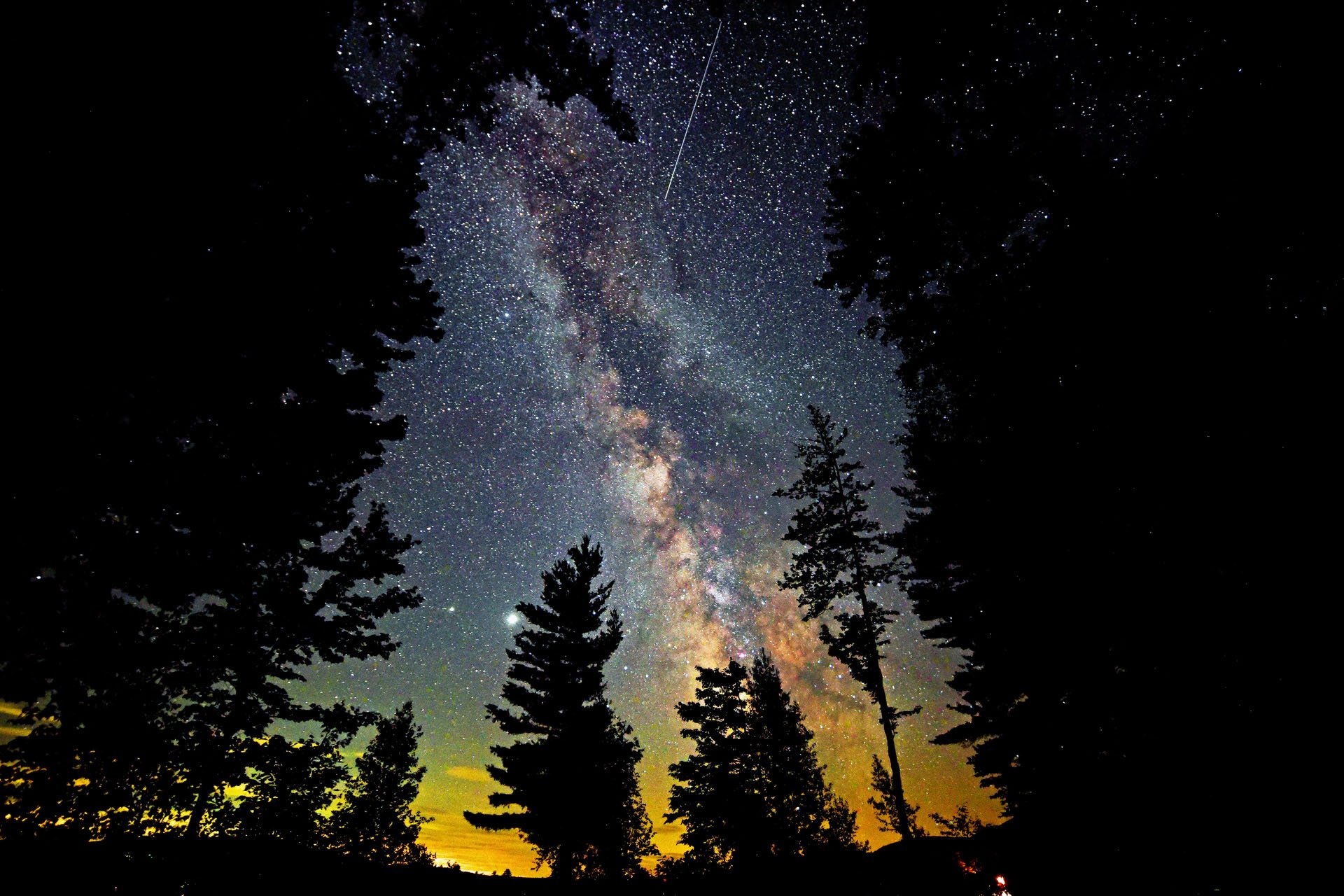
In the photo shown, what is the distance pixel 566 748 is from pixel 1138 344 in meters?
20.6

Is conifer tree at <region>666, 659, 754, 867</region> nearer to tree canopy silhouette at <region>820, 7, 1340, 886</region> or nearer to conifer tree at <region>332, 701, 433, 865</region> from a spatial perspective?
conifer tree at <region>332, 701, 433, 865</region>

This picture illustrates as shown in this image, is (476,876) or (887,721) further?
(887,721)

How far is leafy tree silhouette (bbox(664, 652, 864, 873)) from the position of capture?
2269 cm

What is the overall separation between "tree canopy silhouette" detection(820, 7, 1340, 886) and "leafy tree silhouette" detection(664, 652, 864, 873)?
20.2 metres

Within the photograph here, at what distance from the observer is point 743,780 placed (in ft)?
77.7

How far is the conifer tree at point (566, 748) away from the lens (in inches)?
671

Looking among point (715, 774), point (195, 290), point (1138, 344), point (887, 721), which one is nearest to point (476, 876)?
point (195, 290)

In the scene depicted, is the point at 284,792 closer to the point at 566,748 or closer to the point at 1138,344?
the point at 566,748

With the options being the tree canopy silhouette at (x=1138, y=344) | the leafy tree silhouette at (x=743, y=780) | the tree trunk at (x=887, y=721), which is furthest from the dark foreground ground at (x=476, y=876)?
the leafy tree silhouette at (x=743, y=780)

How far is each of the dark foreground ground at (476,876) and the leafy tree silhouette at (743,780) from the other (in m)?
19.8

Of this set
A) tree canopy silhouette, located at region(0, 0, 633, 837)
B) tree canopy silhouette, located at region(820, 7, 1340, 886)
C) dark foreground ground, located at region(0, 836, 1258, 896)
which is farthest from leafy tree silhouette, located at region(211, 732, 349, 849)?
tree canopy silhouette, located at region(820, 7, 1340, 886)

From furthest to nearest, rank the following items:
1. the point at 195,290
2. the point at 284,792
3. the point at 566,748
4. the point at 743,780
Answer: the point at 743,780 < the point at 566,748 < the point at 284,792 < the point at 195,290

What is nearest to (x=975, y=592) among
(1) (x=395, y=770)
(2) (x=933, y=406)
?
(2) (x=933, y=406)

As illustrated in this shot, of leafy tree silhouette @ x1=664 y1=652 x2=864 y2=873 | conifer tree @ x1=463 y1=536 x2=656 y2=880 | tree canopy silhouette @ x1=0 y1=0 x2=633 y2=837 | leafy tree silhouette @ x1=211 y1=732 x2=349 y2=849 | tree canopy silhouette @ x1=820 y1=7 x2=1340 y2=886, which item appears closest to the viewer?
tree canopy silhouette @ x1=0 y1=0 x2=633 y2=837
